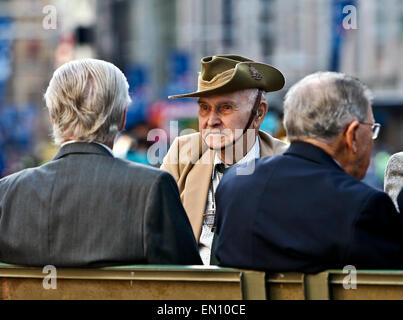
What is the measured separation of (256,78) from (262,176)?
1.38 metres

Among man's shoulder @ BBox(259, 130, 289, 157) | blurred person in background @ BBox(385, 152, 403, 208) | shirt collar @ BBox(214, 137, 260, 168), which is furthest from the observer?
man's shoulder @ BBox(259, 130, 289, 157)

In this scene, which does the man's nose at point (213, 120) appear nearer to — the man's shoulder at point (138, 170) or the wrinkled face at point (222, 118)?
the wrinkled face at point (222, 118)

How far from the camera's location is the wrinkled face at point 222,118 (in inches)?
202

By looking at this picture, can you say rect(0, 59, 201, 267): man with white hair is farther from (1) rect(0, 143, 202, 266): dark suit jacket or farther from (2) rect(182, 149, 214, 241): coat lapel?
(2) rect(182, 149, 214, 241): coat lapel

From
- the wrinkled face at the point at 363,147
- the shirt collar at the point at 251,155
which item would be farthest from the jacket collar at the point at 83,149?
the shirt collar at the point at 251,155

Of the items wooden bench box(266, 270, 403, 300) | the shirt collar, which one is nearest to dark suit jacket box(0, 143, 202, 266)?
wooden bench box(266, 270, 403, 300)

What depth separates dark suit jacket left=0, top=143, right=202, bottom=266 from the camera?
12.9 feet

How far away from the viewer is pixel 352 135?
13.0 feet

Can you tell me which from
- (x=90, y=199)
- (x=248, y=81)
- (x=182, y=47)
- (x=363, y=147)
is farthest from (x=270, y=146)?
(x=182, y=47)

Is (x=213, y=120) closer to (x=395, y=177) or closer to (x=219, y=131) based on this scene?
(x=219, y=131)

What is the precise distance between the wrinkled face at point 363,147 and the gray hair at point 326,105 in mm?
45

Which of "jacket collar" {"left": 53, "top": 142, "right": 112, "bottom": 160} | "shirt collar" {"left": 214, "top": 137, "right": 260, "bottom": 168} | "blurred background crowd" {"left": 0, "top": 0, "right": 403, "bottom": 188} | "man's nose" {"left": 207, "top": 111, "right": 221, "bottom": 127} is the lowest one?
"blurred background crowd" {"left": 0, "top": 0, "right": 403, "bottom": 188}

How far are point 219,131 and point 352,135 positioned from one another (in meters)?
1.28

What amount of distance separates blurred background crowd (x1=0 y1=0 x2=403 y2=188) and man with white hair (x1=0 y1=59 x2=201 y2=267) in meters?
19.0
